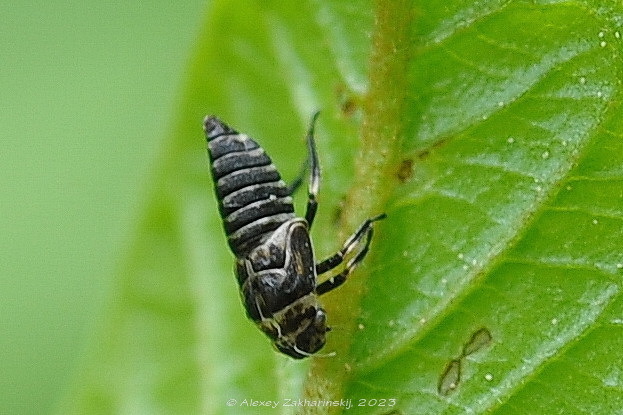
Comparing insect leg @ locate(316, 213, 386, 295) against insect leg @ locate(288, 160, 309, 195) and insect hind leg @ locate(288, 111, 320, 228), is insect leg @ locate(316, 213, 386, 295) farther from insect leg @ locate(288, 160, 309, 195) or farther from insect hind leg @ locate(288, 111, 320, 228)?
insect leg @ locate(288, 160, 309, 195)

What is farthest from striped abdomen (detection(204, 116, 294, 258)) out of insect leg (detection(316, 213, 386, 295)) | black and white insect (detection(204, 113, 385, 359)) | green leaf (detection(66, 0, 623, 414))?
insect leg (detection(316, 213, 386, 295))

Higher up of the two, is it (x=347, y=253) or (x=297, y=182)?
(x=297, y=182)

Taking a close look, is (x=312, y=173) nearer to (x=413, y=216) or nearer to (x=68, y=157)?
(x=413, y=216)

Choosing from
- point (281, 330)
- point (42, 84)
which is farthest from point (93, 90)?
point (281, 330)

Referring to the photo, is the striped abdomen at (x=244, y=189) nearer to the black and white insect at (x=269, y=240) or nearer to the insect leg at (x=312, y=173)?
the black and white insect at (x=269, y=240)

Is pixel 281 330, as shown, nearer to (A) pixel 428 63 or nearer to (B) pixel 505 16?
(A) pixel 428 63

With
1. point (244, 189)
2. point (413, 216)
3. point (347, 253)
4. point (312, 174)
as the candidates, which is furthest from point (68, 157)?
point (413, 216)

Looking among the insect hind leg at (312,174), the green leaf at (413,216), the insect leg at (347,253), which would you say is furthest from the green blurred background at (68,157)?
the insect leg at (347,253)
